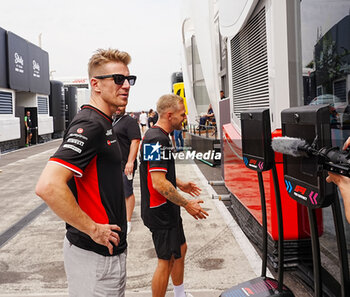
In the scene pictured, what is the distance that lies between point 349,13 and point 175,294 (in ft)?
9.11

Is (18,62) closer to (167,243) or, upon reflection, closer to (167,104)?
(167,104)

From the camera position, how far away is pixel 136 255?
4977mm

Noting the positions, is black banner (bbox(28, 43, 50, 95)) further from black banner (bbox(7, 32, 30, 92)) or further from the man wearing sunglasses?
the man wearing sunglasses

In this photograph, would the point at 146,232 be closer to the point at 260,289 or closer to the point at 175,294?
the point at 175,294

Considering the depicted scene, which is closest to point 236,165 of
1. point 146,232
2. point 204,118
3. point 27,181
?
point 146,232

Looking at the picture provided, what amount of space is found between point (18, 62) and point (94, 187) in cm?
2387

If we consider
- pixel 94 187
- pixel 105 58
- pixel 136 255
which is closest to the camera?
pixel 94 187

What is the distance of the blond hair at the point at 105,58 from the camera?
7.58 ft

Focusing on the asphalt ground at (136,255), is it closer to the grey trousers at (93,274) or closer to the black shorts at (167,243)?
the black shorts at (167,243)

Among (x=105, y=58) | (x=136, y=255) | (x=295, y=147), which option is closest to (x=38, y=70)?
(x=136, y=255)

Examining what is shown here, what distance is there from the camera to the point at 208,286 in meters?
3.98

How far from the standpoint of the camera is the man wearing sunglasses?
6.29 feet

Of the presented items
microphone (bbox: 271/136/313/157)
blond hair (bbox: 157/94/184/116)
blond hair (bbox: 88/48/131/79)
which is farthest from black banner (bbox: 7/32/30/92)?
microphone (bbox: 271/136/313/157)

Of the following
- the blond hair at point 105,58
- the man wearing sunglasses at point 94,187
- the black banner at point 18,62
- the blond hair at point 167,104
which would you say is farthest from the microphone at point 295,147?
the black banner at point 18,62
